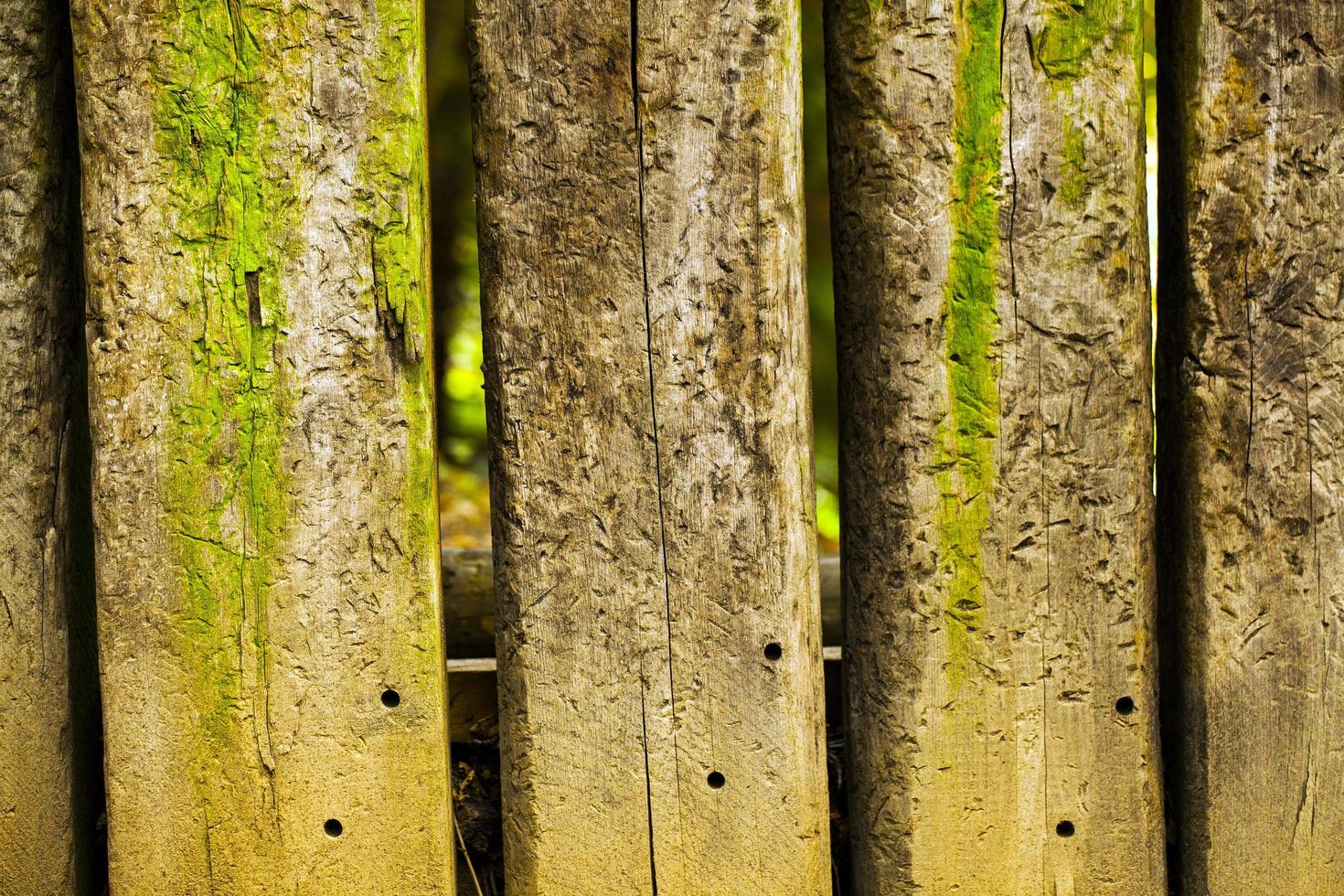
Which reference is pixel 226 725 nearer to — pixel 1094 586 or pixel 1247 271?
pixel 1094 586

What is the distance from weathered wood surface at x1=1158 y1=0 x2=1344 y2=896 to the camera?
1.81 metres

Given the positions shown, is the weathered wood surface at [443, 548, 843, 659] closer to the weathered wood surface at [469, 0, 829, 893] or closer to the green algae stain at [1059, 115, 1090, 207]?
the weathered wood surface at [469, 0, 829, 893]

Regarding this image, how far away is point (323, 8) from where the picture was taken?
171cm

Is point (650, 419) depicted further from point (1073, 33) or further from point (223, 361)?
point (1073, 33)

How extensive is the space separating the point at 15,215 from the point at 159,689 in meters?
0.85

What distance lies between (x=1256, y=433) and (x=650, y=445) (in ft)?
3.49

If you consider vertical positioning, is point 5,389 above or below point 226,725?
above

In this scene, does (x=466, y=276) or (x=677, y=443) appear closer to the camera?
(x=677, y=443)

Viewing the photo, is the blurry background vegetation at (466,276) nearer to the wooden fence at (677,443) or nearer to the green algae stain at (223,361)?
the wooden fence at (677,443)

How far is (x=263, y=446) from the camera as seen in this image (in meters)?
1.77

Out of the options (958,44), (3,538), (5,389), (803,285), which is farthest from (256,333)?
(958,44)

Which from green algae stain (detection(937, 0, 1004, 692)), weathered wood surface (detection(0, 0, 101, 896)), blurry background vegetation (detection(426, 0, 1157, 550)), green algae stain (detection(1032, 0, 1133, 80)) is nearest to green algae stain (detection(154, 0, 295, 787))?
weathered wood surface (detection(0, 0, 101, 896))

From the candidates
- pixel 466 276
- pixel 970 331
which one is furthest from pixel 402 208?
pixel 466 276

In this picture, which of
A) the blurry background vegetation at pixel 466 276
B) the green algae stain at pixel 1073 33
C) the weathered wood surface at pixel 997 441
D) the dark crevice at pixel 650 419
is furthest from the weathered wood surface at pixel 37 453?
the blurry background vegetation at pixel 466 276
